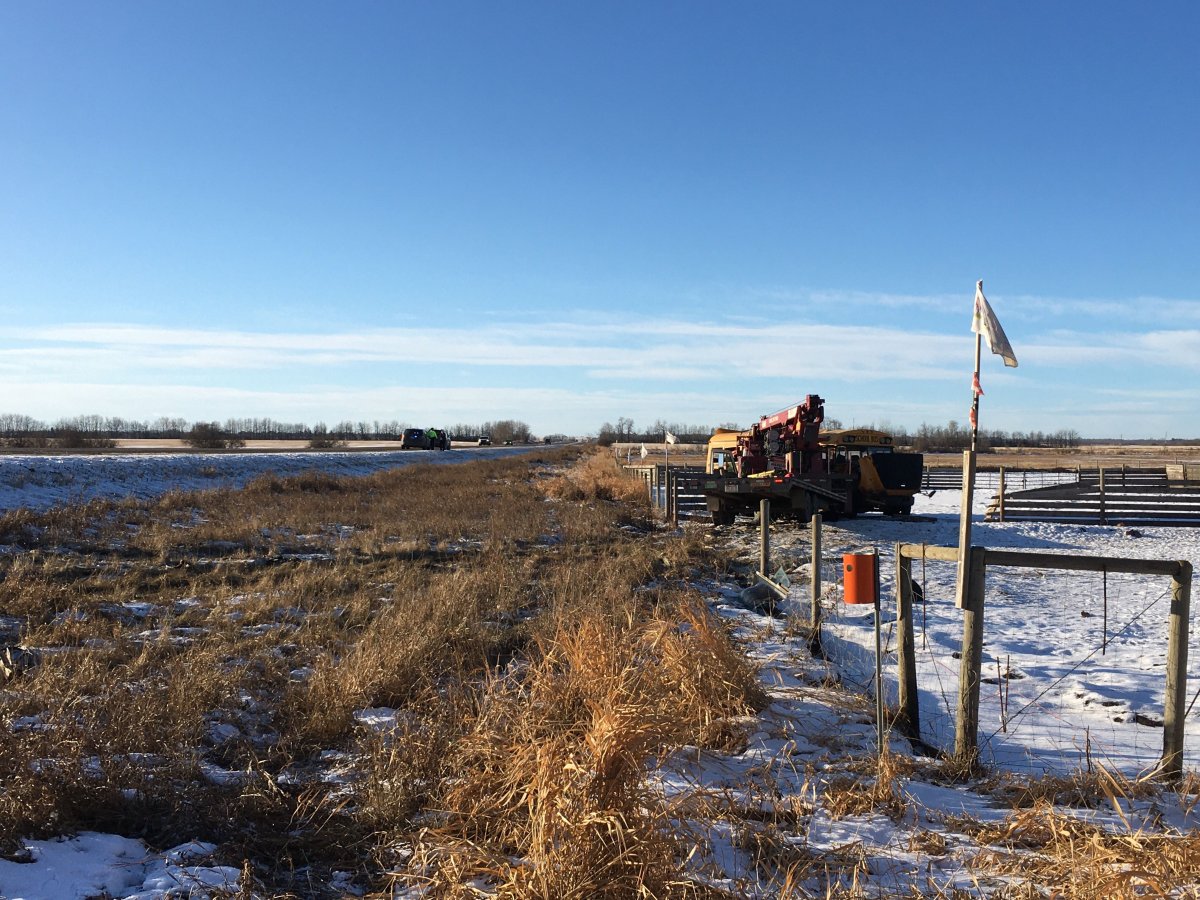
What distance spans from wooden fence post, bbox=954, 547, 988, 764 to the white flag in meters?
1.34

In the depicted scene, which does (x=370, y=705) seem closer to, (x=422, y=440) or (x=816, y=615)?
(x=816, y=615)

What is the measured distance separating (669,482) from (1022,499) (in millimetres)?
11004

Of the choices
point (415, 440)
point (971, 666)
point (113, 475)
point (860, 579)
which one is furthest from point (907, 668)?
point (415, 440)

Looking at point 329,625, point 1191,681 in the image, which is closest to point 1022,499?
point 1191,681

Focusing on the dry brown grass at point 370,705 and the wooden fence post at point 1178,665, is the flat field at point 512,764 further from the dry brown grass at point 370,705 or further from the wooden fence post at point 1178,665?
the wooden fence post at point 1178,665

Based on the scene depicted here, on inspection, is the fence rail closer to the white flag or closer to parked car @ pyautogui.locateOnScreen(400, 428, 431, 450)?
the white flag

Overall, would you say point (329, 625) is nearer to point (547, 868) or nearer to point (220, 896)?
point (220, 896)

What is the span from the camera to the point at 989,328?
5.02 meters

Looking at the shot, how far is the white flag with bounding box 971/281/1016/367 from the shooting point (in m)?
5.02

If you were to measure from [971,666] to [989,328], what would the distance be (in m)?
2.28

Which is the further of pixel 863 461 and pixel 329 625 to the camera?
pixel 863 461

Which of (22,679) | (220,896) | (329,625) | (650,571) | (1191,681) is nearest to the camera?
(220,896)

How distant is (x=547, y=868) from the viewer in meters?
3.19

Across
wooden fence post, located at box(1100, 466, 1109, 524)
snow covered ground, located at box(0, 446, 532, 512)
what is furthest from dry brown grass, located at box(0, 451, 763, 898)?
wooden fence post, located at box(1100, 466, 1109, 524)
